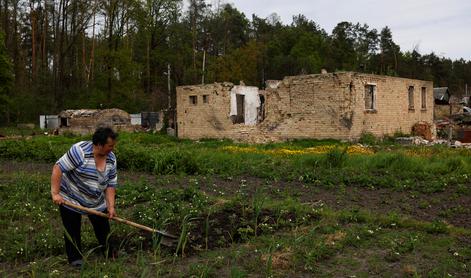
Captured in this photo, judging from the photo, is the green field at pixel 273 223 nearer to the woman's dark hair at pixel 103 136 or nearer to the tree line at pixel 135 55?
the woman's dark hair at pixel 103 136

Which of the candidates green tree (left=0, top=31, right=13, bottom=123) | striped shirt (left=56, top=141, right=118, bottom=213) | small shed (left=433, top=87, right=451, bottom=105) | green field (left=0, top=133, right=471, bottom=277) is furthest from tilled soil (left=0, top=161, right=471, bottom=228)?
small shed (left=433, top=87, right=451, bottom=105)

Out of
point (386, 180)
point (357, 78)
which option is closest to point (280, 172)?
point (386, 180)

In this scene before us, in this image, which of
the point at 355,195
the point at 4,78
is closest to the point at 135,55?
the point at 4,78

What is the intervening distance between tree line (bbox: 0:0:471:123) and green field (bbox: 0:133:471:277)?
91.4 ft

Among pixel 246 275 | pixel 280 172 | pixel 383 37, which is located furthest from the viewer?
pixel 383 37

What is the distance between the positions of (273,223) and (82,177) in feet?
8.99

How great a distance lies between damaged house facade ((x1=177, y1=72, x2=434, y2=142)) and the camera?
22.3 meters

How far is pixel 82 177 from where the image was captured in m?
5.05

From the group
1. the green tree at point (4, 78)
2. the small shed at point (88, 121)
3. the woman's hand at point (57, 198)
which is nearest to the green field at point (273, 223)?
the woman's hand at point (57, 198)

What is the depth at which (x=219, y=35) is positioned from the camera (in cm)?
5534

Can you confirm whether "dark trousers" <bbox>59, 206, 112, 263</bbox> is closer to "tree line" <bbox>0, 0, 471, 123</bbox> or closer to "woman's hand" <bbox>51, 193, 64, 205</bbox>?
"woman's hand" <bbox>51, 193, 64, 205</bbox>

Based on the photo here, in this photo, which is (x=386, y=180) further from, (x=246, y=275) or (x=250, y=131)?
(x=250, y=131)

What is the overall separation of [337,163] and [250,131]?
13.4 metres

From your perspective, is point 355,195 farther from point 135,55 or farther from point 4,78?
point 135,55
